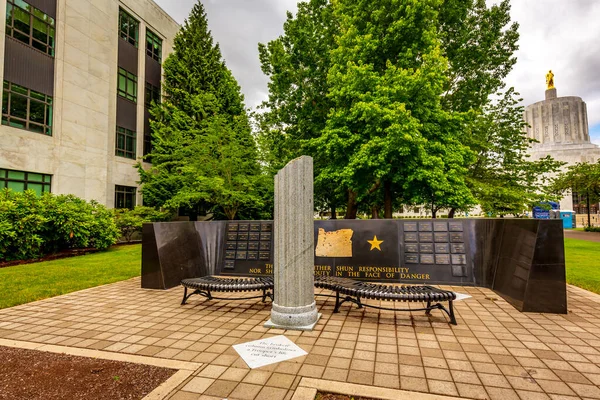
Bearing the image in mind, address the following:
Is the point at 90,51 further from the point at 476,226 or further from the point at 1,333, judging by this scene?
the point at 476,226

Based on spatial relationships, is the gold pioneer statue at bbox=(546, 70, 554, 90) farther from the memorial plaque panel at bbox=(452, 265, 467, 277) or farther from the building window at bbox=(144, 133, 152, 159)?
the memorial plaque panel at bbox=(452, 265, 467, 277)

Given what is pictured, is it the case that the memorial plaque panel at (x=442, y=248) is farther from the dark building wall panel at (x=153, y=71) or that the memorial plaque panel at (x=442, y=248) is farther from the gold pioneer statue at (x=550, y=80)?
the gold pioneer statue at (x=550, y=80)

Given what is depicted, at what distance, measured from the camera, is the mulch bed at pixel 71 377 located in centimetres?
320

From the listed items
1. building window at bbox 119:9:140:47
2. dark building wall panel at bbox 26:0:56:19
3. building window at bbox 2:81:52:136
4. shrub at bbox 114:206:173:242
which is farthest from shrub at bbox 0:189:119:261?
building window at bbox 119:9:140:47

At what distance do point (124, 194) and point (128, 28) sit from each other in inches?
500

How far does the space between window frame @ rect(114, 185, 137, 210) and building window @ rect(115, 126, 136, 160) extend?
7.58 ft

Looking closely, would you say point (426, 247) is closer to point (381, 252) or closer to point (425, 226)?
point (425, 226)

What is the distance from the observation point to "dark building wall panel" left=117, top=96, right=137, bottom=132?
23172 millimetres

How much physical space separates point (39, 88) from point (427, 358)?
22.8 meters

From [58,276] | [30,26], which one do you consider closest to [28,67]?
[30,26]

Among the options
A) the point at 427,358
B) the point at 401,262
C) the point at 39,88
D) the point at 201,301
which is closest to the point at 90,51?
the point at 39,88

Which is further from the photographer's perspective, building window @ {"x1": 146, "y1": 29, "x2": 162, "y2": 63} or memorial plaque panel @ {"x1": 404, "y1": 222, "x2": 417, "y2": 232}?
building window @ {"x1": 146, "y1": 29, "x2": 162, "y2": 63}

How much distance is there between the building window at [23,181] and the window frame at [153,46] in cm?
1377

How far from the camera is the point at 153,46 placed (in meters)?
27.0
